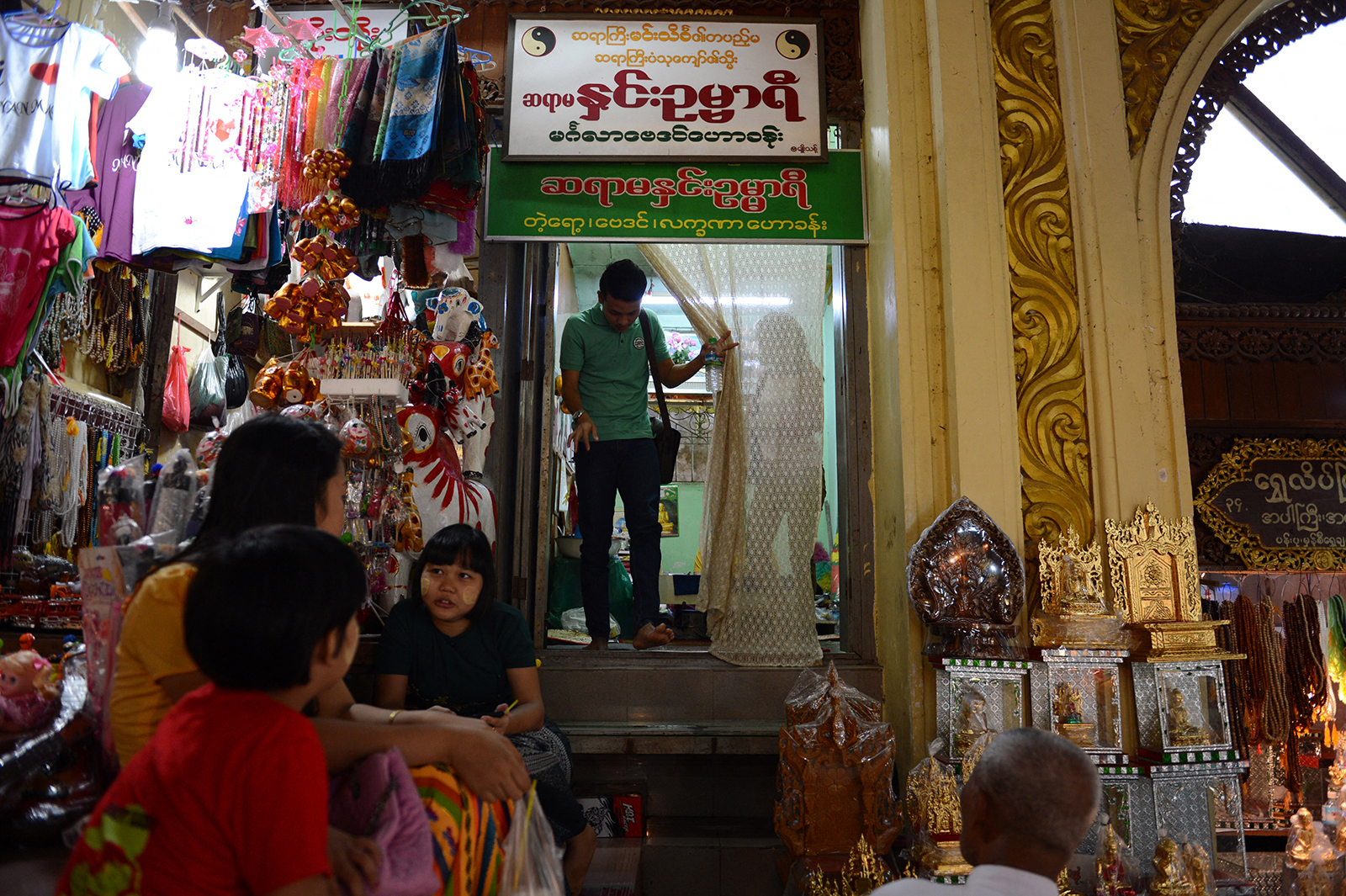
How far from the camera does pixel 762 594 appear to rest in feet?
13.3

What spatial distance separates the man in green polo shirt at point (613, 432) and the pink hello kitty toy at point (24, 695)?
2.50 m

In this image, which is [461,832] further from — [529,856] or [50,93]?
[50,93]

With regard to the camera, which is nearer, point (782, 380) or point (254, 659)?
point (254, 659)

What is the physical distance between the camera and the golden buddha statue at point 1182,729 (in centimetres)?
293

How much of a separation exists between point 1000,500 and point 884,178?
59.8 inches

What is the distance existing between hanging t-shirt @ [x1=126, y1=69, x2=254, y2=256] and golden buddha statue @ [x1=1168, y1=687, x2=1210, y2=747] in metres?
4.00

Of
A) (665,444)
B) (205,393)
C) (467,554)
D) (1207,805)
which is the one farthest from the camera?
(205,393)

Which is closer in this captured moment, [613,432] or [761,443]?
[761,443]

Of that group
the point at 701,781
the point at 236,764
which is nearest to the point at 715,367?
the point at 701,781

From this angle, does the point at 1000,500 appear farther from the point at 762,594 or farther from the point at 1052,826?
the point at 1052,826

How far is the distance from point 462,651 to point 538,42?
3.06m

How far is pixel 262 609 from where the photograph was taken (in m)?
1.22

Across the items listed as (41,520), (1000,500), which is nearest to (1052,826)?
(1000,500)

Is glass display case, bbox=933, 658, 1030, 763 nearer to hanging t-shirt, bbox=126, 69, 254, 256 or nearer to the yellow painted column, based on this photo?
the yellow painted column
